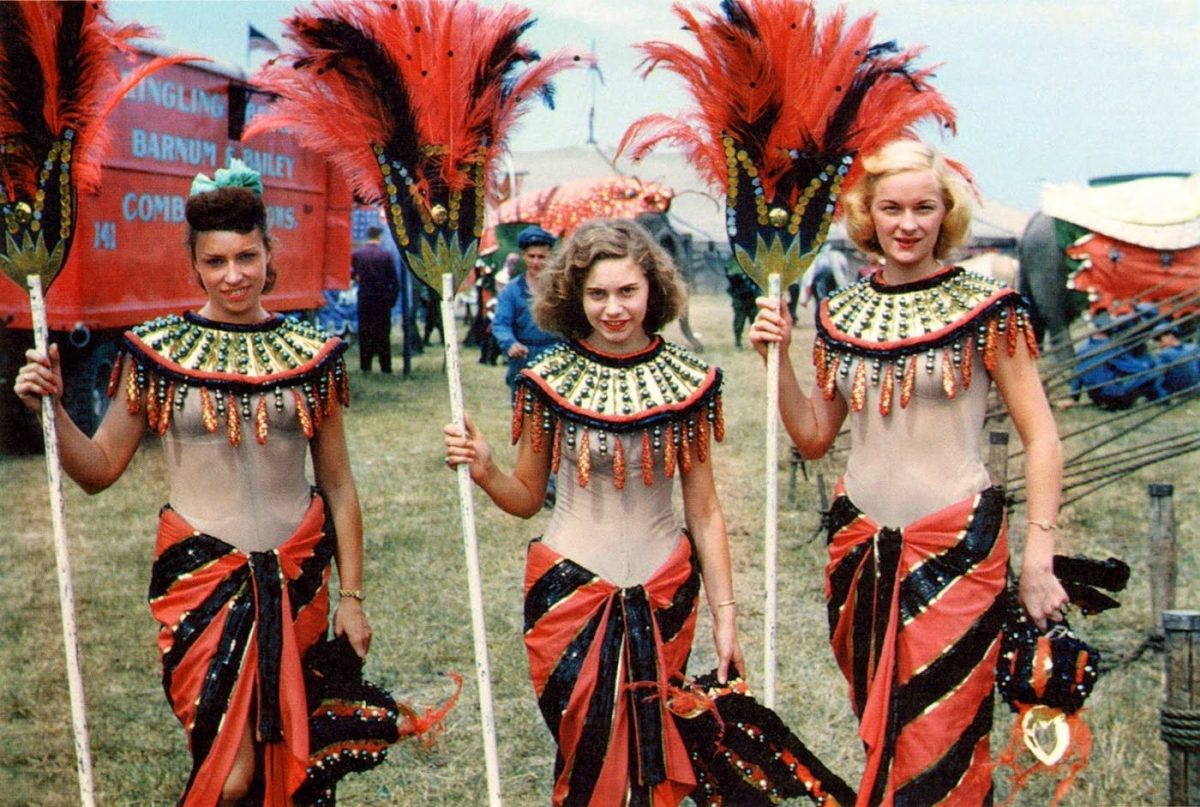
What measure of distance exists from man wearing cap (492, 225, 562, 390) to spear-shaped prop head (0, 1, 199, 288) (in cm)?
437

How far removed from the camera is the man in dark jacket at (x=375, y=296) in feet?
47.1

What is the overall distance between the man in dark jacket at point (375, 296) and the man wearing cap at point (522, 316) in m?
6.97

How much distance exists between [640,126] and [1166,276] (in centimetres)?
878

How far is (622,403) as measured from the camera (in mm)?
2832

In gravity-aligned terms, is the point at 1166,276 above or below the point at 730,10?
below

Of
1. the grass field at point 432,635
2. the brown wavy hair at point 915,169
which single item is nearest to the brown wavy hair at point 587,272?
the brown wavy hair at point 915,169

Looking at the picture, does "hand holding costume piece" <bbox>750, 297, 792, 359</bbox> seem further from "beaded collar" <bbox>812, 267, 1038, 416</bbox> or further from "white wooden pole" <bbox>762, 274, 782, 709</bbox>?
"beaded collar" <bbox>812, 267, 1038, 416</bbox>

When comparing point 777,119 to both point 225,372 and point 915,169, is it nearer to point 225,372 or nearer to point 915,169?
point 915,169

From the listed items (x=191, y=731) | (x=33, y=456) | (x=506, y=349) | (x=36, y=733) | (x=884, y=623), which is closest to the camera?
(x=191, y=731)

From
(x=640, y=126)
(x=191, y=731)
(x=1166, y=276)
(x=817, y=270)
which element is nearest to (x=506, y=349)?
(x=640, y=126)

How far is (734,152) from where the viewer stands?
3.01 meters

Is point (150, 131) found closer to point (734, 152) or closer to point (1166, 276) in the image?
point (734, 152)

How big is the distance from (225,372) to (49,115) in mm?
707

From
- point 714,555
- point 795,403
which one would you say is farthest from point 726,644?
point 795,403
